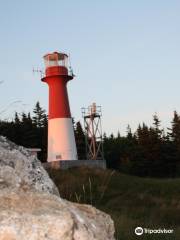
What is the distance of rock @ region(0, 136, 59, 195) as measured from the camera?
255 cm

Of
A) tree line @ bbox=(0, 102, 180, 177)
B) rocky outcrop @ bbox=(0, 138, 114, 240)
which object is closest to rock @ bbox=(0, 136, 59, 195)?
rocky outcrop @ bbox=(0, 138, 114, 240)

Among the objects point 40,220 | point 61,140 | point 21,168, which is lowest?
point 40,220

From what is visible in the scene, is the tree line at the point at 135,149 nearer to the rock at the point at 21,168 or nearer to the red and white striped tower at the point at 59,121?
the red and white striped tower at the point at 59,121

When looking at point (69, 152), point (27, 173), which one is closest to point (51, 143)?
point (69, 152)

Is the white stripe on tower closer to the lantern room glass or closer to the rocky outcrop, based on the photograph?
the lantern room glass

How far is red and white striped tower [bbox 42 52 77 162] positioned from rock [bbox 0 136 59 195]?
3117cm

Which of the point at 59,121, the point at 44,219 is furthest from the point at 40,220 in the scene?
the point at 59,121

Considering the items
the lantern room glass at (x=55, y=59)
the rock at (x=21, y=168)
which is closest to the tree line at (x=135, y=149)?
the lantern room glass at (x=55, y=59)

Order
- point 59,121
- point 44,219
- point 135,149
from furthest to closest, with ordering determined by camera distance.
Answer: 1. point 135,149
2. point 59,121
3. point 44,219

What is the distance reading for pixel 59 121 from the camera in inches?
1350

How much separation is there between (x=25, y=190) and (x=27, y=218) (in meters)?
0.43

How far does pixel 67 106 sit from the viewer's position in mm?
34906

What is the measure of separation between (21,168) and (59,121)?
31.6 metres

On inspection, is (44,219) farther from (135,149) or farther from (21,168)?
(135,149)
